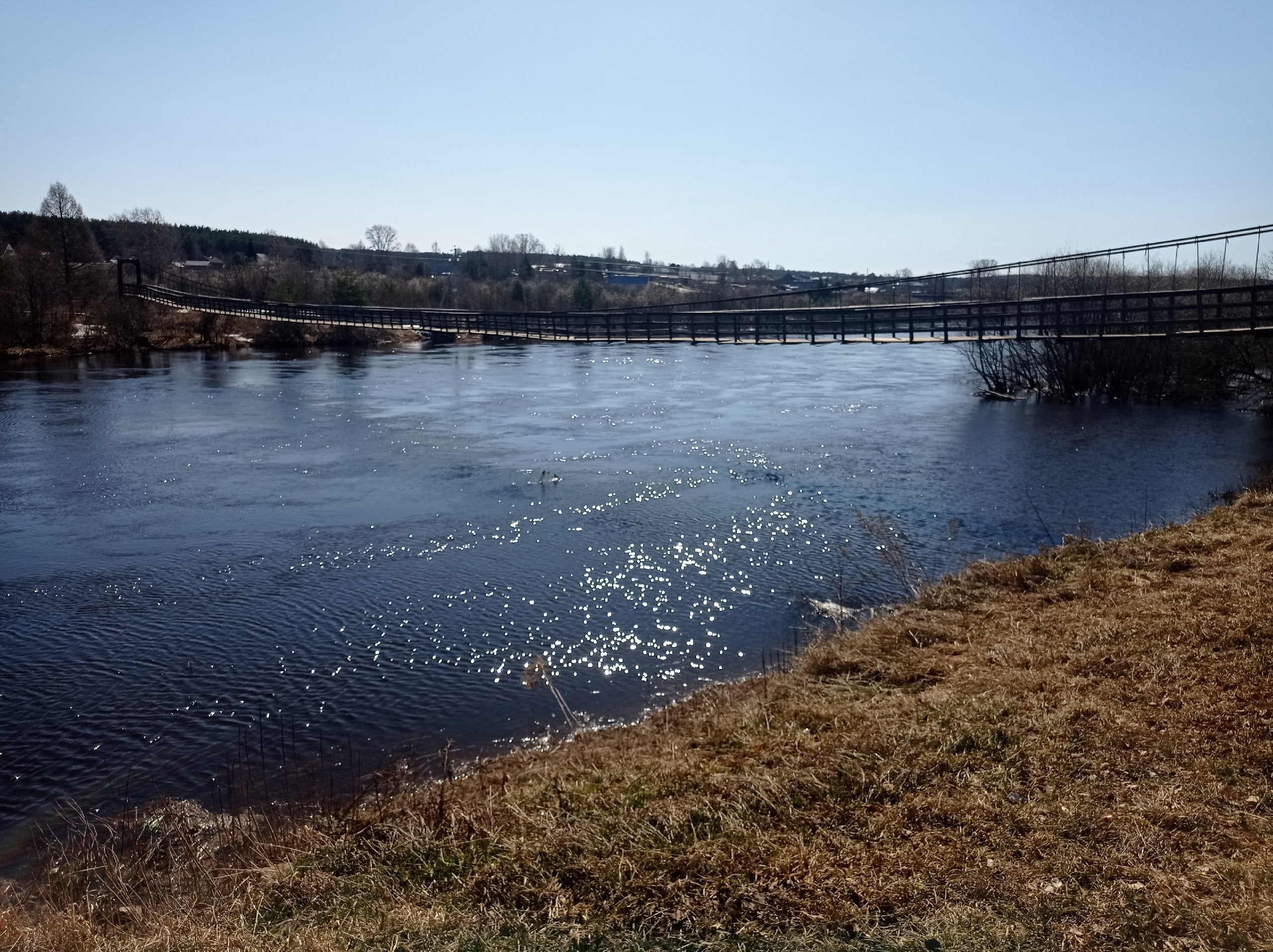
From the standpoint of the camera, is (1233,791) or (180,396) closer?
(1233,791)

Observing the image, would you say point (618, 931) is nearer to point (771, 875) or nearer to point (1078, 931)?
point (771, 875)

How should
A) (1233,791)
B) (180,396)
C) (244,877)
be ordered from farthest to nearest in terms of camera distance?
(180,396), (244,877), (1233,791)

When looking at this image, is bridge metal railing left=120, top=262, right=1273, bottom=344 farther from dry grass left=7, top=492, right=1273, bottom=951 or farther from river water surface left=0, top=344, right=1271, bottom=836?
dry grass left=7, top=492, right=1273, bottom=951

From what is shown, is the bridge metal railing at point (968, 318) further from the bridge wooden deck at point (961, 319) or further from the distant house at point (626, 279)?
the distant house at point (626, 279)

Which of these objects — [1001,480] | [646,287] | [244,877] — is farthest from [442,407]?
[646,287]

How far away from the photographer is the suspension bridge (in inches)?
1088

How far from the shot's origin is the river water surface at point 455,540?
10.1 meters

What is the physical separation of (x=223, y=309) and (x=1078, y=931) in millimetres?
65561

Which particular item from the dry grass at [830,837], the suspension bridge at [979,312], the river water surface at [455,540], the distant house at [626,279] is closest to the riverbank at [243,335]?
the suspension bridge at [979,312]

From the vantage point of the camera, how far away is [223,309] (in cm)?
6191

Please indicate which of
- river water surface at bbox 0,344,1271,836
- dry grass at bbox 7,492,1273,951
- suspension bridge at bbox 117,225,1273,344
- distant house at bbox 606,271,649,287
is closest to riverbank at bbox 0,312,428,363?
suspension bridge at bbox 117,225,1273,344

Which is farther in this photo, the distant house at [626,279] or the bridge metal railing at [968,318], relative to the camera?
the distant house at [626,279]

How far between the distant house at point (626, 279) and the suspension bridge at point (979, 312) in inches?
2458

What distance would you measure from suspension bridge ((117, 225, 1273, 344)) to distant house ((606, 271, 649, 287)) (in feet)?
205
